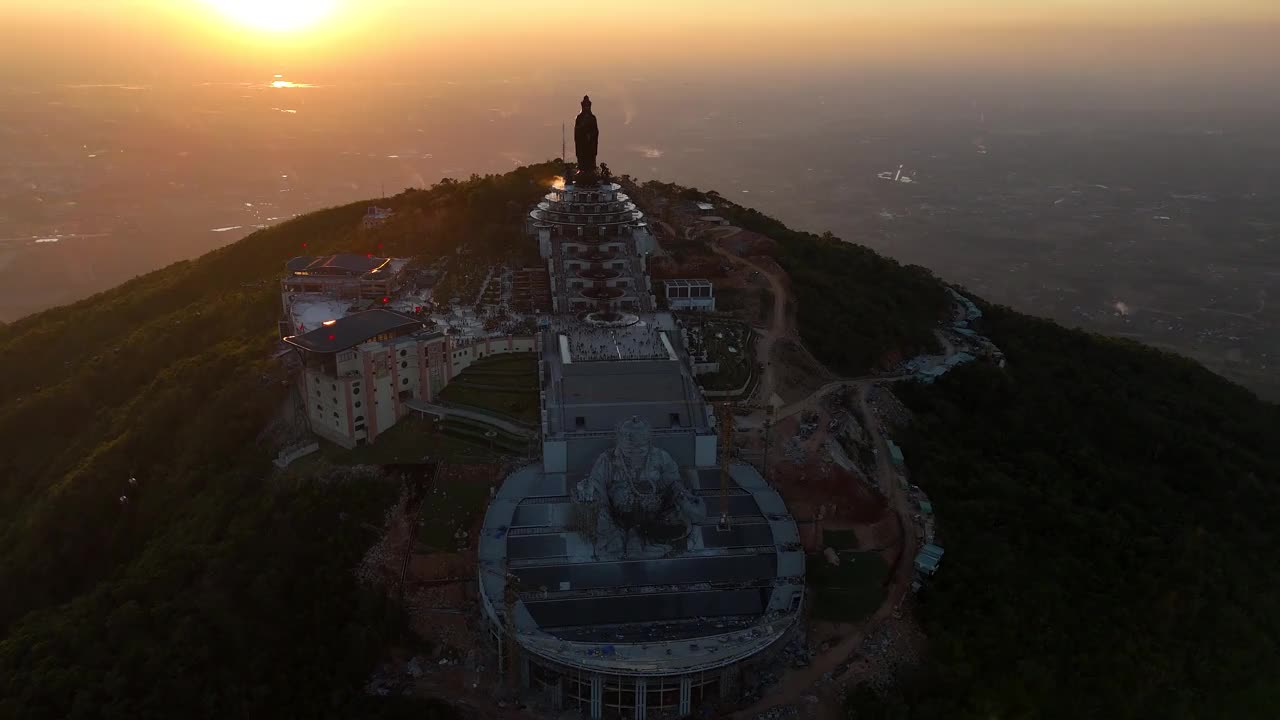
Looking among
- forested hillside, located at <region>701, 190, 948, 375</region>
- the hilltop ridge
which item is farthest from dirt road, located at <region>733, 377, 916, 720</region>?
forested hillside, located at <region>701, 190, 948, 375</region>

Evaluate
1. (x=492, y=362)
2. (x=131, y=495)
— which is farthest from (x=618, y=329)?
(x=131, y=495)

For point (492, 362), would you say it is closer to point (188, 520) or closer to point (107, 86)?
point (188, 520)

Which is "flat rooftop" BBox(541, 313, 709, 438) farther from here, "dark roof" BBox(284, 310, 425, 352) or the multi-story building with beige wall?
"dark roof" BBox(284, 310, 425, 352)

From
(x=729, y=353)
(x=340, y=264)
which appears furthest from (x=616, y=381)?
(x=340, y=264)

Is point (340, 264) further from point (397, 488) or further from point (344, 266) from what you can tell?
point (397, 488)

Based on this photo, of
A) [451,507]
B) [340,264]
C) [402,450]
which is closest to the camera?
[451,507]

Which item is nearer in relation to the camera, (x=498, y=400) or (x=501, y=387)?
(x=498, y=400)

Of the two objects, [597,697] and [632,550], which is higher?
[632,550]
